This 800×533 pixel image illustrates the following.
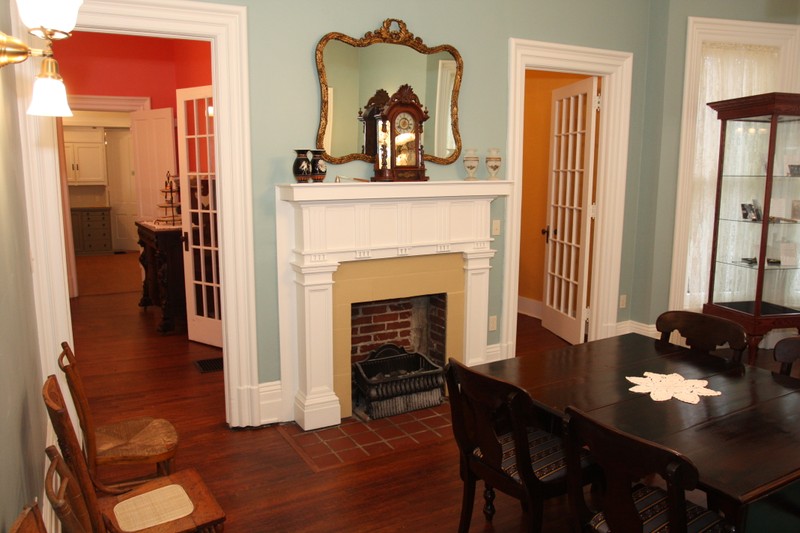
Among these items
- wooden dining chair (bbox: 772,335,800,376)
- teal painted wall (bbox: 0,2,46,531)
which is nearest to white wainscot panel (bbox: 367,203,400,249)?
teal painted wall (bbox: 0,2,46,531)

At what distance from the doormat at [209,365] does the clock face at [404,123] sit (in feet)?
7.85

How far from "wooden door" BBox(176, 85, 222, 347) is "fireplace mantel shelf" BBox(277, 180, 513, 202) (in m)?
1.80

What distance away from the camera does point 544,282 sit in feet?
20.3

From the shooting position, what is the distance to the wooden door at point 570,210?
5246 mm

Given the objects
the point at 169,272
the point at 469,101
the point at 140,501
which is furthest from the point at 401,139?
the point at 169,272

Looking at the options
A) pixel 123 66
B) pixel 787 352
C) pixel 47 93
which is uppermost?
pixel 123 66

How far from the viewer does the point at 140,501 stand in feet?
7.24

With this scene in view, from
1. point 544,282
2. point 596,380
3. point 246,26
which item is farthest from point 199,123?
point 596,380

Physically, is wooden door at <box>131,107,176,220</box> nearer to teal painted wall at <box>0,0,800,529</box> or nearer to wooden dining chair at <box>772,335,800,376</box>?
teal painted wall at <box>0,0,800,529</box>

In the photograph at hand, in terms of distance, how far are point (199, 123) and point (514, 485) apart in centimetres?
416

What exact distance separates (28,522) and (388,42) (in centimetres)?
341

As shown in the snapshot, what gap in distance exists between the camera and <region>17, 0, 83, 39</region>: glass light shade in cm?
160

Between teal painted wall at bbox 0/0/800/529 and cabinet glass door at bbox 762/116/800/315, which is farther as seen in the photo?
cabinet glass door at bbox 762/116/800/315

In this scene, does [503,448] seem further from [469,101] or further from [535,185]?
[535,185]
